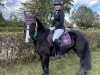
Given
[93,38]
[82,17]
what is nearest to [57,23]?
[93,38]

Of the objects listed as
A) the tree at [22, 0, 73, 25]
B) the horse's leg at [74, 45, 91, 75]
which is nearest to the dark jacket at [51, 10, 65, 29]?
the horse's leg at [74, 45, 91, 75]

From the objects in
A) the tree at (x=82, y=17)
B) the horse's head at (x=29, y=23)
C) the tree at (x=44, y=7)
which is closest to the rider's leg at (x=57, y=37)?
the horse's head at (x=29, y=23)

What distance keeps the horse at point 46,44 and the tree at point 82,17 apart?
62720mm

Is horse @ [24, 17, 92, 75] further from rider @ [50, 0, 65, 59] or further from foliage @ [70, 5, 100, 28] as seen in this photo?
foliage @ [70, 5, 100, 28]

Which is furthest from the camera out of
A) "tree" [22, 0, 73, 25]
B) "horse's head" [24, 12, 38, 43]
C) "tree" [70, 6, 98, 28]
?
"tree" [70, 6, 98, 28]

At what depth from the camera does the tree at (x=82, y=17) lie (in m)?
72.4

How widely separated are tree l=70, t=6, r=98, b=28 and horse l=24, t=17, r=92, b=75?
6272 centimetres

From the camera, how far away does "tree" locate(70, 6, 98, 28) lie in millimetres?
72375

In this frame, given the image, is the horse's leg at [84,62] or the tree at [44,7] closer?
the horse's leg at [84,62]

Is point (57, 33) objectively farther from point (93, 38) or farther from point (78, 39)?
point (93, 38)

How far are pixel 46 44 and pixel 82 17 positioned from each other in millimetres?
64315

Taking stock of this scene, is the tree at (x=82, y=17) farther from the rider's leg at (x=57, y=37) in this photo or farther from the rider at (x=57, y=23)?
Result: the rider at (x=57, y=23)

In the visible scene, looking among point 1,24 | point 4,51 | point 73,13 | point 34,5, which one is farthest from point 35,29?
point 73,13

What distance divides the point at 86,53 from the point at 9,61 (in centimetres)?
365
